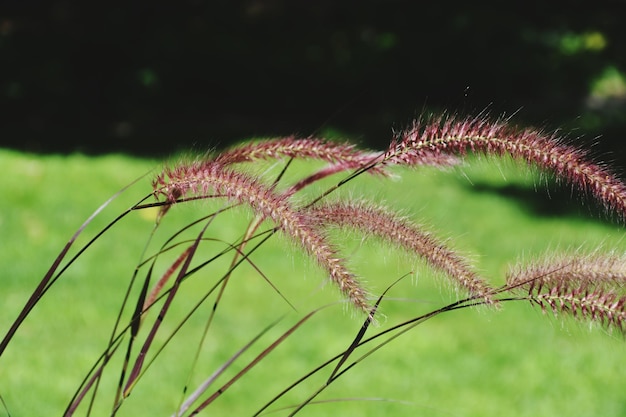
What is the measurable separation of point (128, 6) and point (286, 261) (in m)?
4.39

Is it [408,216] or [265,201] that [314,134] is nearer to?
[408,216]

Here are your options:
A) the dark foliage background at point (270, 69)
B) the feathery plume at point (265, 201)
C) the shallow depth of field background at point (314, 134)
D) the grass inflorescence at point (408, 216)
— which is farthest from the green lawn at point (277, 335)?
the dark foliage background at point (270, 69)

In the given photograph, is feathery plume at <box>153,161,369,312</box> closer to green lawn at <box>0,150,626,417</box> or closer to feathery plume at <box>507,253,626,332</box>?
feathery plume at <box>507,253,626,332</box>

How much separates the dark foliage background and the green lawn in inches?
67.1

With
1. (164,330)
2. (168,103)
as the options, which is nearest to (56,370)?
(164,330)

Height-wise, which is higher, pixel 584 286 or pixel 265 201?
pixel 265 201

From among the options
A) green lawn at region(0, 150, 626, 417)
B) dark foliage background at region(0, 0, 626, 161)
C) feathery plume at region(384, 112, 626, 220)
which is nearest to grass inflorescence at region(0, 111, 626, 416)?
feathery plume at region(384, 112, 626, 220)

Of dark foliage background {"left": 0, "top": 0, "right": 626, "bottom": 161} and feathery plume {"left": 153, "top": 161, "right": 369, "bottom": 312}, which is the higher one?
dark foliage background {"left": 0, "top": 0, "right": 626, "bottom": 161}

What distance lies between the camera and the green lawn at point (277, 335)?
3.79 metres

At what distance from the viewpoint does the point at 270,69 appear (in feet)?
30.0

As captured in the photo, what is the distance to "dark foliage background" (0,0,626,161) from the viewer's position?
8.12 meters

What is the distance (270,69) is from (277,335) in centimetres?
512

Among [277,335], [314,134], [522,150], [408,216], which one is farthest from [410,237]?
[277,335]

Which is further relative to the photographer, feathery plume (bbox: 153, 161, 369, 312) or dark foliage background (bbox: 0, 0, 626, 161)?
dark foliage background (bbox: 0, 0, 626, 161)
